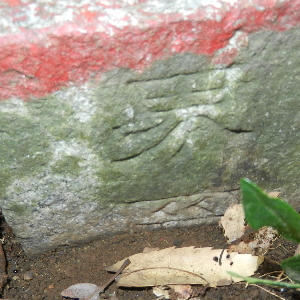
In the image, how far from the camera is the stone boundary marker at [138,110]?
858 mm

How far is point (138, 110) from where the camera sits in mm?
996

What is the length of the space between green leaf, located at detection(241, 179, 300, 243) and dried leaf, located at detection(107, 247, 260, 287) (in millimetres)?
199

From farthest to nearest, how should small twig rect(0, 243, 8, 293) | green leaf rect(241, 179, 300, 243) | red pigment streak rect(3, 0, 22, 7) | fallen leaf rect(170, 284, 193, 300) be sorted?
small twig rect(0, 243, 8, 293) → fallen leaf rect(170, 284, 193, 300) → green leaf rect(241, 179, 300, 243) → red pigment streak rect(3, 0, 22, 7)

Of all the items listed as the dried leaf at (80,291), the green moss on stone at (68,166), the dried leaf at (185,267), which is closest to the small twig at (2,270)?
the dried leaf at (80,291)

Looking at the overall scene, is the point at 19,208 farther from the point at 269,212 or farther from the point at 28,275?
the point at 269,212

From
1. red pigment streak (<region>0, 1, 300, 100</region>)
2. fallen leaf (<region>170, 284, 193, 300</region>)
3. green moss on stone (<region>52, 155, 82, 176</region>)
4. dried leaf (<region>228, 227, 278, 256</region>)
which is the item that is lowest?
fallen leaf (<region>170, 284, 193, 300</region>)

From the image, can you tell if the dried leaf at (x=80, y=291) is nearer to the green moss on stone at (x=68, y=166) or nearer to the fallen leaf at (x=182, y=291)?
the fallen leaf at (x=182, y=291)

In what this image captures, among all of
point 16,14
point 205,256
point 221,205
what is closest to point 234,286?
point 205,256

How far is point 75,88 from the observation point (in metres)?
0.93

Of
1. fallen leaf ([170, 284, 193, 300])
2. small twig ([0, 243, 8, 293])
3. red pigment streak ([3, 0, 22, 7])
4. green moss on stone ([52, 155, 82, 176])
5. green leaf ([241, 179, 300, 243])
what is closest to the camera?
red pigment streak ([3, 0, 22, 7])

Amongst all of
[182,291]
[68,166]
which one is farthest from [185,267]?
[68,166]

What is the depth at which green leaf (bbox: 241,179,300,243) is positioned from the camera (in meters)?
0.94

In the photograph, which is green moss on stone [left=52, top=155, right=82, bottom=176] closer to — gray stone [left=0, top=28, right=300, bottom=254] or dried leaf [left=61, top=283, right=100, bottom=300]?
gray stone [left=0, top=28, right=300, bottom=254]

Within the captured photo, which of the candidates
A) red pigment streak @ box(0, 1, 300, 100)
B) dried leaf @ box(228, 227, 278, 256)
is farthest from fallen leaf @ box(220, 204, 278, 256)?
red pigment streak @ box(0, 1, 300, 100)
